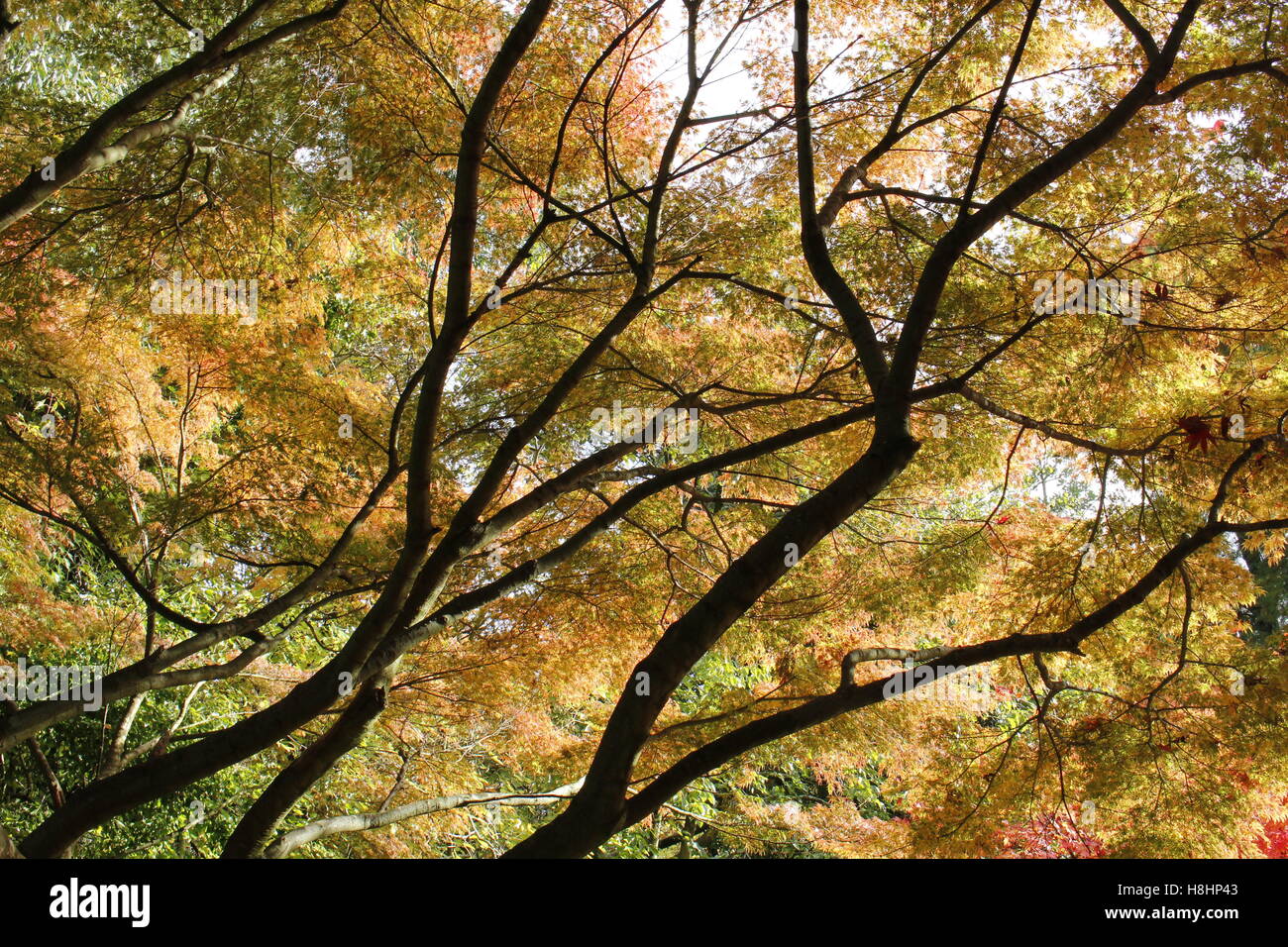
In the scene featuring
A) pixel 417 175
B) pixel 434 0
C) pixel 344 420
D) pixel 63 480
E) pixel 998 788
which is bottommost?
pixel 998 788

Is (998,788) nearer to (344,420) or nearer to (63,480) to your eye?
(344,420)

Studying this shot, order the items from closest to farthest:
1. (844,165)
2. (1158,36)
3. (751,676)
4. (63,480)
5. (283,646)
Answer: (1158,36) → (63,480) → (844,165) → (283,646) → (751,676)

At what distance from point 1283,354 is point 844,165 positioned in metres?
2.46

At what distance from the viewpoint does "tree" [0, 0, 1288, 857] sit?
392cm

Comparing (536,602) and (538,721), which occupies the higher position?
(536,602)


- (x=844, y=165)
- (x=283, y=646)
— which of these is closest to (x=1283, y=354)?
(x=844, y=165)

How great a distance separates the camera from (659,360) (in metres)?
5.38

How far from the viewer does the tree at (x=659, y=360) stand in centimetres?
392

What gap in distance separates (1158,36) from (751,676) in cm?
749

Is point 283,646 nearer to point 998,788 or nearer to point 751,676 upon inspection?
point 751,676

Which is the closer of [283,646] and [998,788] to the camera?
[998,788]

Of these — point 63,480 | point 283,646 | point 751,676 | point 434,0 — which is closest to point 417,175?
point 434,0
